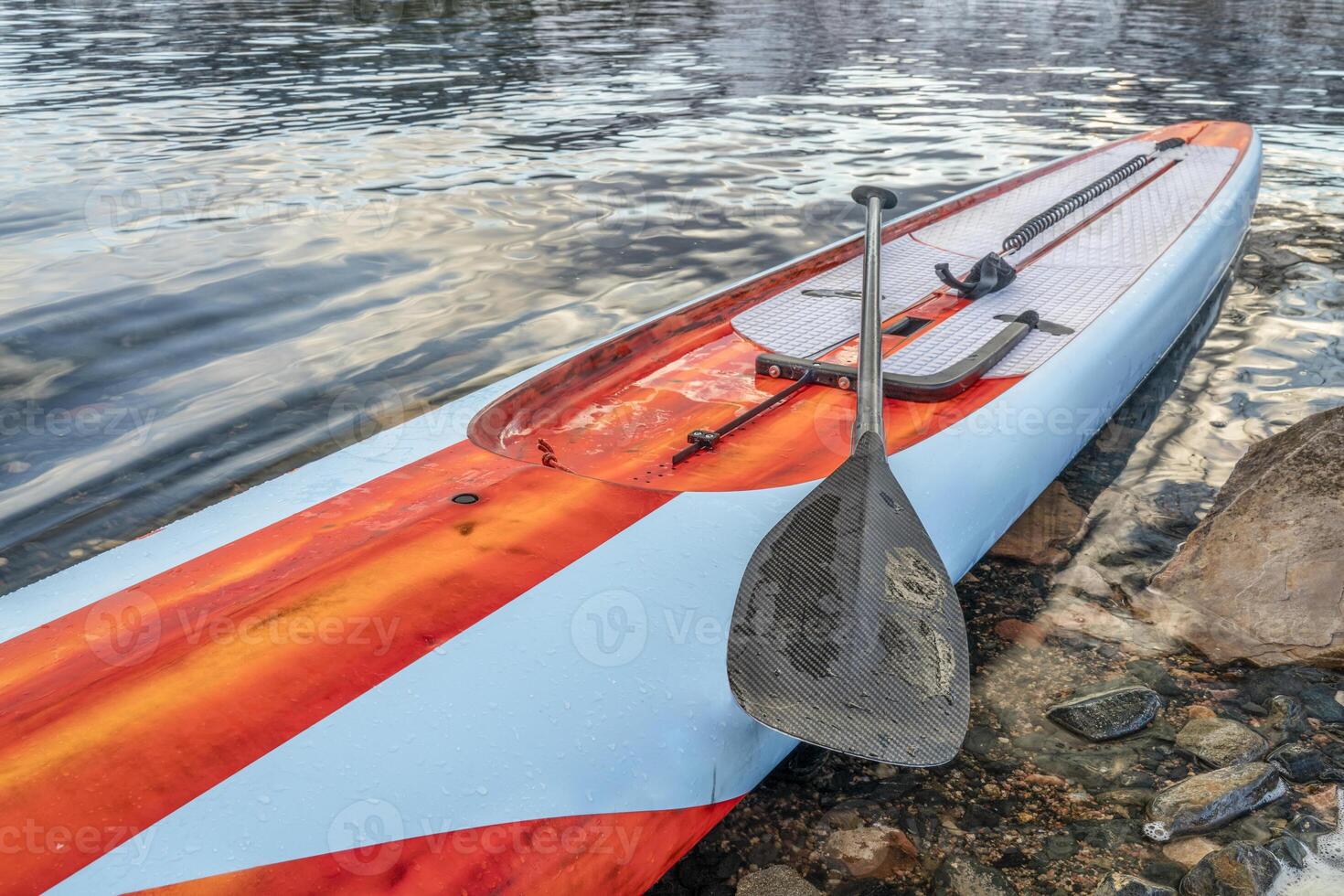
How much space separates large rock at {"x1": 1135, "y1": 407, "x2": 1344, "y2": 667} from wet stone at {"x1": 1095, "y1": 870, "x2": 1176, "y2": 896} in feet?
2.74

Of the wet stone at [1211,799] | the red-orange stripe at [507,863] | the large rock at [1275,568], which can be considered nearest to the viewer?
the red-orange stripe at [507,863]

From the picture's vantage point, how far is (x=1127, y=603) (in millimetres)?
2785

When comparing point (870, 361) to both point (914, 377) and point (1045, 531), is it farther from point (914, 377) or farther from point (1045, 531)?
point (1045, 531)

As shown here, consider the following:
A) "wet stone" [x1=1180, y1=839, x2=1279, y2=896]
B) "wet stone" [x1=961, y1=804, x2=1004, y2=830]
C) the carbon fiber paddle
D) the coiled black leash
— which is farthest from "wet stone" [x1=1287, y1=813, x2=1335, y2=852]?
the coiled black leash

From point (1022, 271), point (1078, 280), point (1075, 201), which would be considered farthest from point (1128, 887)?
point (1075, 201)

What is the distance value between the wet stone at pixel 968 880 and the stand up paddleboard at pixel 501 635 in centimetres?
34

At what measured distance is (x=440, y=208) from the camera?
6.58 metres

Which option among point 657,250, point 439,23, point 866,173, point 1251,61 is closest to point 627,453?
point 657,250

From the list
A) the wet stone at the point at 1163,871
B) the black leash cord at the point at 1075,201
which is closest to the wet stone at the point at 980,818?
the wet stone at the point at 1163,871

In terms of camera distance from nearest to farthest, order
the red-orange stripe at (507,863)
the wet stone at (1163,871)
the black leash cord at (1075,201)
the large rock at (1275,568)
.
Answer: the red-orange stripe at (507,863) < the wet stone at (1163,871) < the large rock at (1275,568) < the black leash cord at (1075,201)

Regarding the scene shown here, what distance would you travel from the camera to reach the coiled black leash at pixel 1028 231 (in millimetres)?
3887

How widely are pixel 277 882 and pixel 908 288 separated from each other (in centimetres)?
328

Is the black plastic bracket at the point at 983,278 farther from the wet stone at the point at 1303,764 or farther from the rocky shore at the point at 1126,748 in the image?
the wet stone at the point at 1303,764

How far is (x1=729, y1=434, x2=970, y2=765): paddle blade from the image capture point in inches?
69.1
